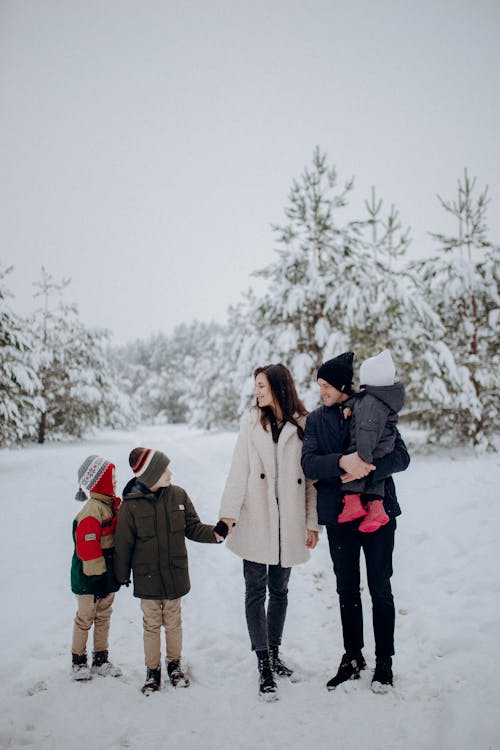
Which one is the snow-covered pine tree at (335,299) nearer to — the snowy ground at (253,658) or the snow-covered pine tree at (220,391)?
the snowy ground at (253,658)

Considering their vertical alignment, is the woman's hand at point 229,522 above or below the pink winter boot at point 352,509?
below

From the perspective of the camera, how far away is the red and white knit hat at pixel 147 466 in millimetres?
3023

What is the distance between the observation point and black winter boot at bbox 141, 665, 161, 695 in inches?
116

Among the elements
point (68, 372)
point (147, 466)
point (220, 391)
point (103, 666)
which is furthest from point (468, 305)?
point (220, 391)

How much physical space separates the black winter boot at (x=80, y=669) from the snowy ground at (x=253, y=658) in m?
0.06

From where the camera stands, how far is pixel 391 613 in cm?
301

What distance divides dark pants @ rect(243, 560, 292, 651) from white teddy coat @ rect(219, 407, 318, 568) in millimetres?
129

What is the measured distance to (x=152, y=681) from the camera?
2.97 m

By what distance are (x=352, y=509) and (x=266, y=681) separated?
4.52ft

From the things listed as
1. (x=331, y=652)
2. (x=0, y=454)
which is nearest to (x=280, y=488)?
(x=331, y=652)

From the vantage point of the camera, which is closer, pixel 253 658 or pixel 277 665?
pixel 277 665

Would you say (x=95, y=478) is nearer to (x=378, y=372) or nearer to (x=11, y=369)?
(x=378, y=372)

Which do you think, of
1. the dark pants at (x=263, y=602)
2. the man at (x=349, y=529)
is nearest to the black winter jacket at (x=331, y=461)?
the man at (x=349, y=529)

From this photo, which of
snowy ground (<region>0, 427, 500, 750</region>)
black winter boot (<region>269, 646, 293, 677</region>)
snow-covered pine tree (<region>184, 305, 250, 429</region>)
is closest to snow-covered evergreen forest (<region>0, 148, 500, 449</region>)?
snowy ground (<region>0, 427, 500, 750</region>)
